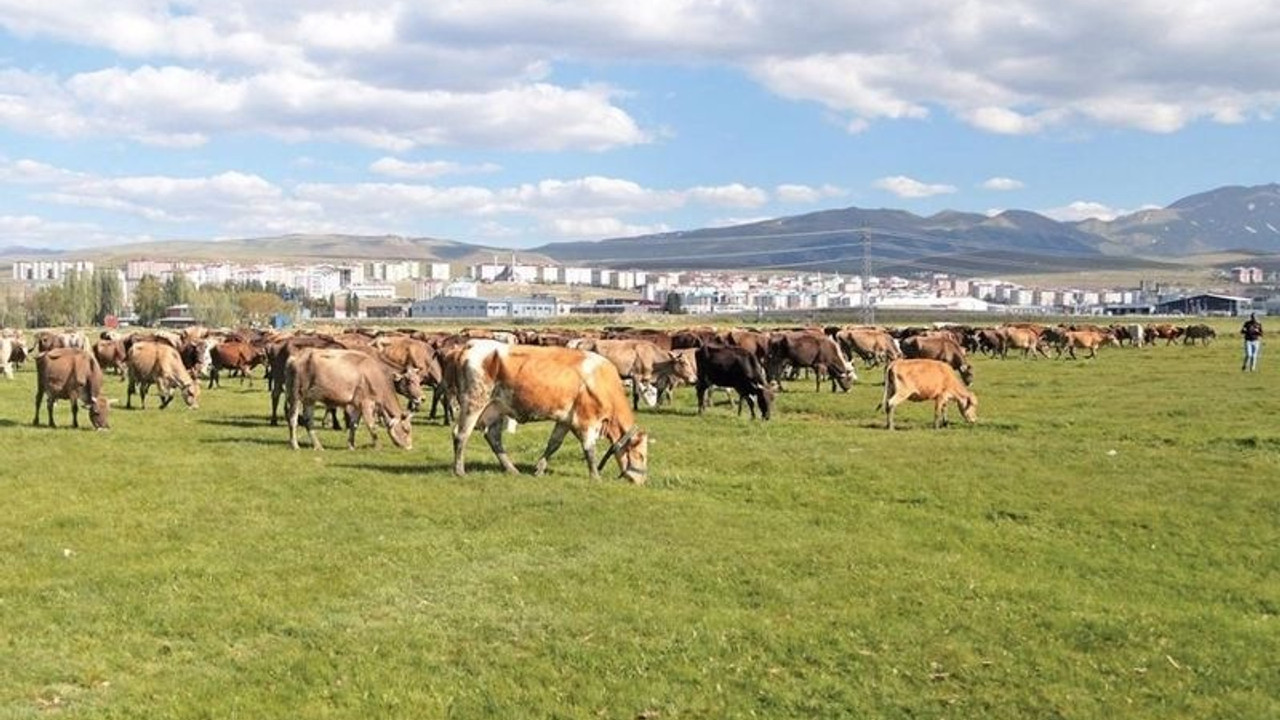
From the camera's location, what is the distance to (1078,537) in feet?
51.4

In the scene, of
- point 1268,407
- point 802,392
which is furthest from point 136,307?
point 1268,407

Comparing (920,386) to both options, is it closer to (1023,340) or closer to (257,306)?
(1023,340)

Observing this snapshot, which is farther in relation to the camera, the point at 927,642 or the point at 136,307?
the point at 136,307

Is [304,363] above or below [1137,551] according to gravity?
above

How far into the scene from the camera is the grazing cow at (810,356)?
38312 mm

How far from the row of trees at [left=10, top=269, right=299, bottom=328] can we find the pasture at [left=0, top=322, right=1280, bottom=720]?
146798mm

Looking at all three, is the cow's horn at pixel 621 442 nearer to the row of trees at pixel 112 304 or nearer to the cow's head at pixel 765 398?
the cow's head at pixel 765 398

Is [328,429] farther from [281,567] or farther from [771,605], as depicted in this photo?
[771,605]

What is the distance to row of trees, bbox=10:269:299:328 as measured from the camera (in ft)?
522

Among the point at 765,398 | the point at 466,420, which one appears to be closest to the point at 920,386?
the point at 765,398

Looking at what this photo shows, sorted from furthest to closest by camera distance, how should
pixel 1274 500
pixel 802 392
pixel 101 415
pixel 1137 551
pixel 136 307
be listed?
pixel 136 307 < pixel 802 392 < pixel 101 415 < pixel 1274 500 < pixel 1137 551

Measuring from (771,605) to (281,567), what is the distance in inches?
224

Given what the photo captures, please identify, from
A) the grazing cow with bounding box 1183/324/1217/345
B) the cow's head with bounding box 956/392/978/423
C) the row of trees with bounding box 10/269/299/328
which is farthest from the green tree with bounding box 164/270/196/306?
the cow's head with bounding box 956/392/978/423

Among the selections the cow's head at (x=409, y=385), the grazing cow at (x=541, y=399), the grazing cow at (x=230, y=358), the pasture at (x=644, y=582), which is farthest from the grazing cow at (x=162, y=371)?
the grazing cow at (x=541, y=399)
